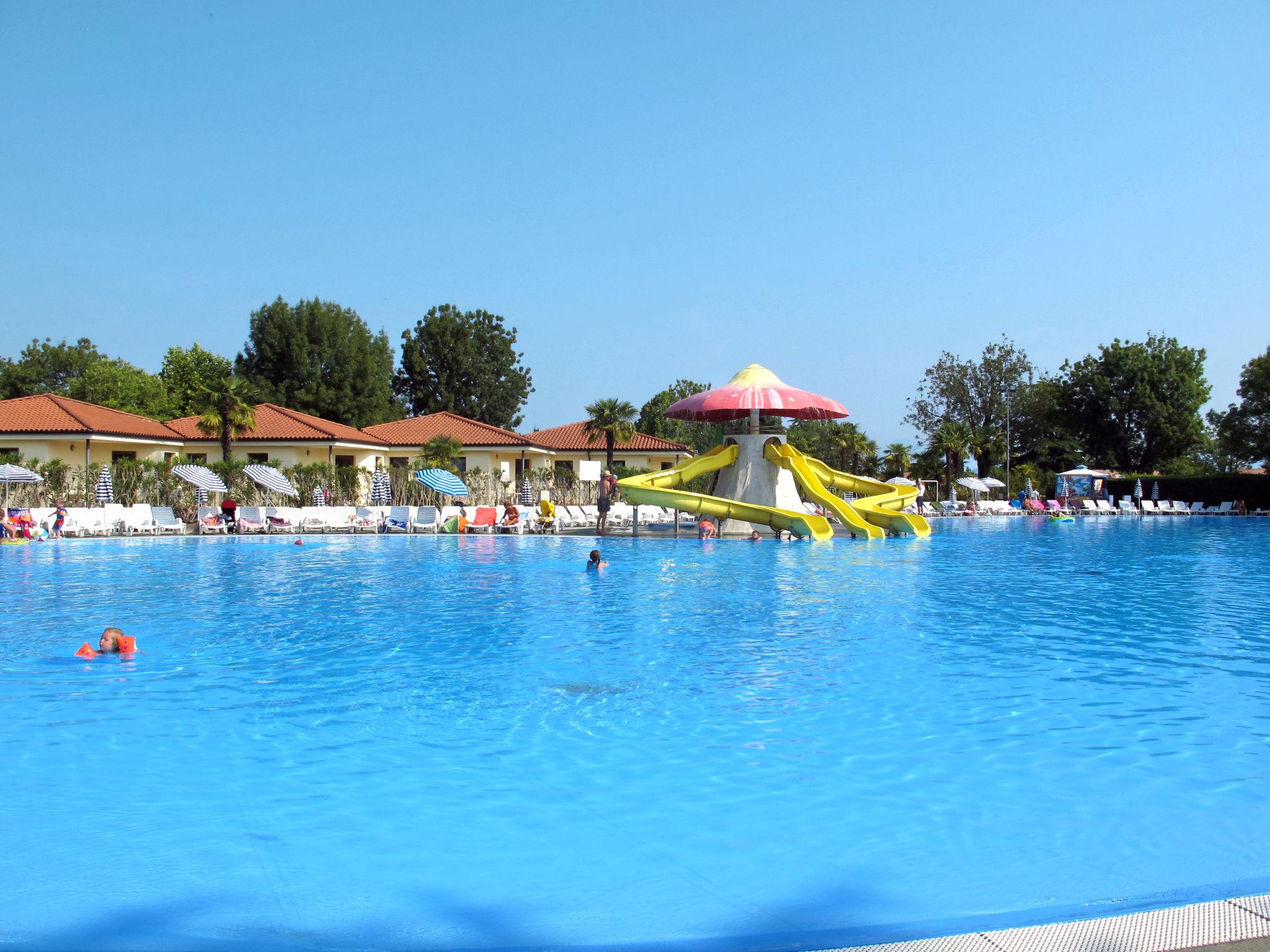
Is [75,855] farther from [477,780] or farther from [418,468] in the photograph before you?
[418,468]

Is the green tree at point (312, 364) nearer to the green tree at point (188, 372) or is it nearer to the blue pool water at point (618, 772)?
the green tree at point (188, 372)

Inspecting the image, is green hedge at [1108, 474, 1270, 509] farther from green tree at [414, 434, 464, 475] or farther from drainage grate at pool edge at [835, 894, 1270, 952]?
drainage grate at pool edge at [835, 894, 1270, 952]

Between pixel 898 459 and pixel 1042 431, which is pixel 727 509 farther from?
pixel 1042 431

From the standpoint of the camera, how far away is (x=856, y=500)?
93.1 feet

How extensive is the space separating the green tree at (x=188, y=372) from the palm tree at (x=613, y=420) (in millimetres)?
27474

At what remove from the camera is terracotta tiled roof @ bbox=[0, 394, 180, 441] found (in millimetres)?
34750

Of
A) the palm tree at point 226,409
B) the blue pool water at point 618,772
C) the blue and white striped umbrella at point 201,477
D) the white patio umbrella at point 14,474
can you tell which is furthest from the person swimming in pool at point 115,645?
the palm tree at point 226,409

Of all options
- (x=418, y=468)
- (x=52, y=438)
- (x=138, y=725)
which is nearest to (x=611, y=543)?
(x=418, y=468)

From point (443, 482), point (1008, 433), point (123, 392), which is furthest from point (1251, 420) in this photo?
point (123, 392)

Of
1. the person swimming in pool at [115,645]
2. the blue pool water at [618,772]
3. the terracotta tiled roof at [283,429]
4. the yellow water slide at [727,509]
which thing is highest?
the terracotta tiled roof at [283,429]

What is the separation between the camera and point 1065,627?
460 inches

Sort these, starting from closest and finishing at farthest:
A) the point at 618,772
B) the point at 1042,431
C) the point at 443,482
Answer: the point at 618,772 < the point at 443,482 < the point at 1042,431

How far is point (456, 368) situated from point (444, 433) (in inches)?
836

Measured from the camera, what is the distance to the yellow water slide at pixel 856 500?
26500 mm
